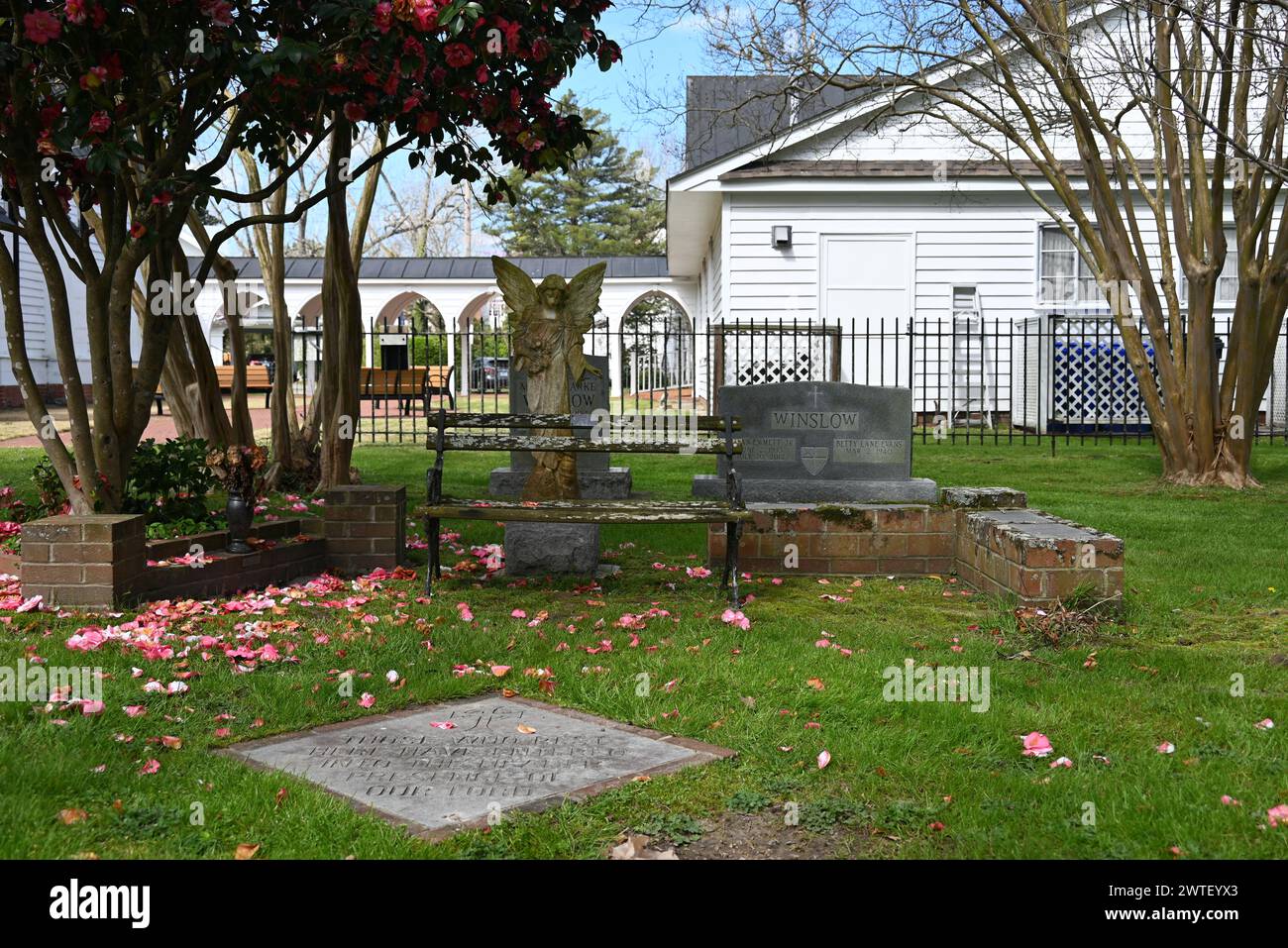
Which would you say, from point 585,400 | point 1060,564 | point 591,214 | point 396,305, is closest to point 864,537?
point 1060,564

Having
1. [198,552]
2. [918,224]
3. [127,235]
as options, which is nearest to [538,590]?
[198,552]

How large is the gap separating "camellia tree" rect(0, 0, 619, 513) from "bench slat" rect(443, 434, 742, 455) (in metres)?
1.70

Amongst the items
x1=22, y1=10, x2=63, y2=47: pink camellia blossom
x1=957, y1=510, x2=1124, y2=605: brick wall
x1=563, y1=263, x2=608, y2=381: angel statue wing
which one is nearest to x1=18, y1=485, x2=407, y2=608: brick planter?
x1=563, y1=263, x2=608, y2=381: angel statue wing

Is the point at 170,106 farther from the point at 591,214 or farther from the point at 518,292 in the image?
the point at 591,214

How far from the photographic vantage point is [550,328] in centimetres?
875

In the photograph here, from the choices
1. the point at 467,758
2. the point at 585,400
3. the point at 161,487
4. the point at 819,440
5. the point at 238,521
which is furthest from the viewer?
the point at 585,400

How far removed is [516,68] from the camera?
7602 mm

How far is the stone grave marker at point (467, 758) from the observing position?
12.3ft

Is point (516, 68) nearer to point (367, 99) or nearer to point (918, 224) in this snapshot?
point (367, 99)

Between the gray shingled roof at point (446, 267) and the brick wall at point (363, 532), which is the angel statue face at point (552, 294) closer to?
the brick wall at point (363, 532)

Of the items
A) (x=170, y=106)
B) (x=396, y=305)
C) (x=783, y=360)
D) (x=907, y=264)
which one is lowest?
(x=783, y=360)

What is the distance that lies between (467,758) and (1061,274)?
62.6 feet

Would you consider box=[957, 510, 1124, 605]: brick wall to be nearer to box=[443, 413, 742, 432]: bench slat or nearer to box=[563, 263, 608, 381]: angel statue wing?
box=[443, 413, 742, 432]: bench slat
